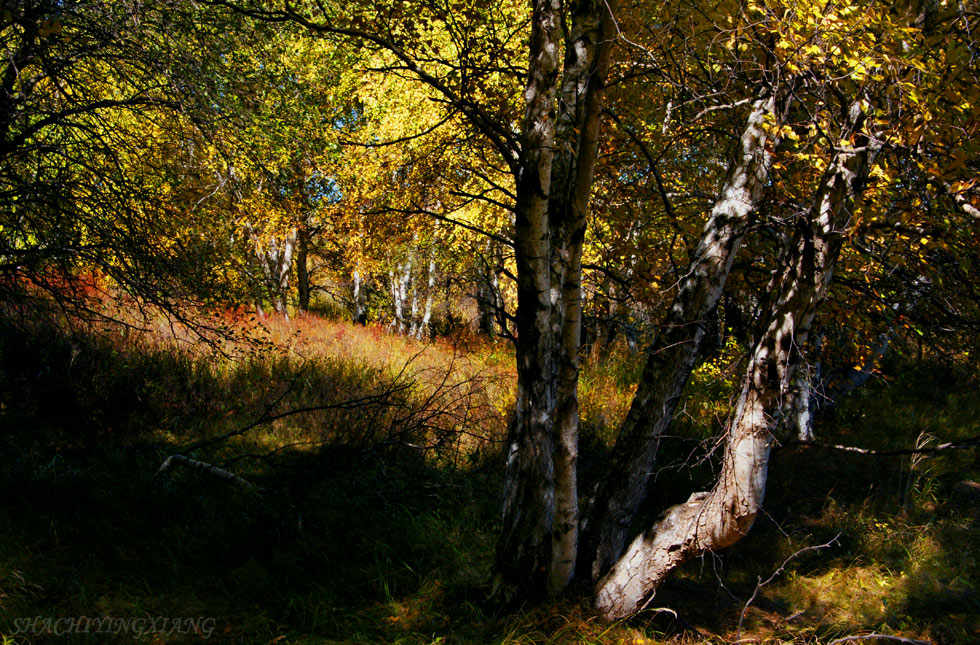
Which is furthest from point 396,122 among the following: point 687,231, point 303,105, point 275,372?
point 687,231

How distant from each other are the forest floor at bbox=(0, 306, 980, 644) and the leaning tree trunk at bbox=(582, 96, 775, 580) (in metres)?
0.35

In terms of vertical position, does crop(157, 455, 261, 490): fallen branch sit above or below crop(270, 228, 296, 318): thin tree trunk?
below

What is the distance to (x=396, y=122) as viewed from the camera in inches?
503

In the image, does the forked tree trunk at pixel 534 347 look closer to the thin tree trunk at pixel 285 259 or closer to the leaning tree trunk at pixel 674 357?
the leaning tree trunk at pixel 674 357

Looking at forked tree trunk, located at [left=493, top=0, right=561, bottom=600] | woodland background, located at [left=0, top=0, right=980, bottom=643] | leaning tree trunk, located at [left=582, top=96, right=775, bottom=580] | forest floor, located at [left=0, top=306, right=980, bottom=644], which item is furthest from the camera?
leaning tree trunk, located at [left=582, top=96, right=775, bottom=580]

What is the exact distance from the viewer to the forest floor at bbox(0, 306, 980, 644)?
3732 millimetres

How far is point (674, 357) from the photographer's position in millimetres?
4098

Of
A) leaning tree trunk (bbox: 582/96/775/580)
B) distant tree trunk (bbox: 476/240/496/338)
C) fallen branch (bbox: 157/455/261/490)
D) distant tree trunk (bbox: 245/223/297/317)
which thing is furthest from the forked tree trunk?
distant tree trunk (bbox: 245/223/297/317)

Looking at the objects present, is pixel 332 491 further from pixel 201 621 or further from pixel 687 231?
pixel 687 231

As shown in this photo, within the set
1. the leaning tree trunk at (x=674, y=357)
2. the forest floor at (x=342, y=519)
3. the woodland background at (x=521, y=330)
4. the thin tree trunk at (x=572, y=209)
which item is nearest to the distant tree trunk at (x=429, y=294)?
the forest floor at (x=342, y=519)

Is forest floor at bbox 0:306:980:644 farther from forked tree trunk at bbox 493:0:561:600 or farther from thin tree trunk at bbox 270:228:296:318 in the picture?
thin tree trunk at bbox 270:228:296:318

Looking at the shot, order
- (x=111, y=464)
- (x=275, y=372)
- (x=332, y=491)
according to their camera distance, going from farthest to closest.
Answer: (x=275, y=372), (x=111, y=464), (x=332, y=491)

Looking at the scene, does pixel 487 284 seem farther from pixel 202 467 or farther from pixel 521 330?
pixel 202 467

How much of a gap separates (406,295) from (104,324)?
1187 centimetres
